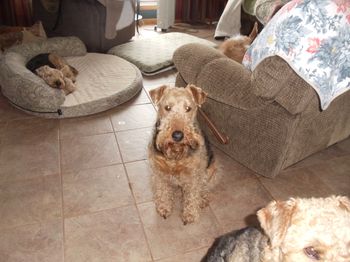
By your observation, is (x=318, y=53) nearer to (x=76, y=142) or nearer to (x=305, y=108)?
(x=305, y=108)

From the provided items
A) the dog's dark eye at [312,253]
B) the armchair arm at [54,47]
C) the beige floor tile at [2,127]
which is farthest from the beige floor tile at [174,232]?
the armchair arm at [54,47]

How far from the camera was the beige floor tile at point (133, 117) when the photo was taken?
11.4 feet

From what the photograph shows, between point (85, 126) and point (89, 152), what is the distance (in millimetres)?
463

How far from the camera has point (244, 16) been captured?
5164 mm

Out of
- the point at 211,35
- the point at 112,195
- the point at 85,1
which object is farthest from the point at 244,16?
the point at 112,195

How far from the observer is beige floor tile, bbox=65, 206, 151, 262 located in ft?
7.09

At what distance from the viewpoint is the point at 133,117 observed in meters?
3.62

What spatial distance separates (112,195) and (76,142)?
2.78 ft

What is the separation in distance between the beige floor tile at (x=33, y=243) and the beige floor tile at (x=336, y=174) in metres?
2.18

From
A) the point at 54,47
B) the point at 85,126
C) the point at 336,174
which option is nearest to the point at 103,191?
the point at 85,126

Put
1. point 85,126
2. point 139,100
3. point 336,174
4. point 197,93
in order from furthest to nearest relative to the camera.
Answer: point 139,100 → point 85,126 → point 336,174 → point 197,93

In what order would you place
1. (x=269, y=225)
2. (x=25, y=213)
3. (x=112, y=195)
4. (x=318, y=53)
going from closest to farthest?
1. (x=269, y=225)
2. (x=318, y=53)
3. (x=25, y=213)
4. (x=112, y=195)

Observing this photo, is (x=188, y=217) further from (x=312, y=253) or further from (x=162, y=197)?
(x=312, y=253)

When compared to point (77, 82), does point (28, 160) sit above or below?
below
